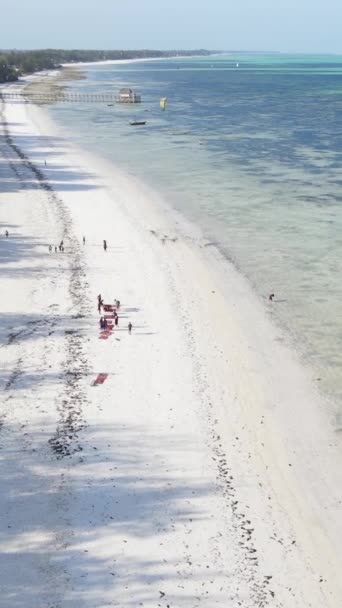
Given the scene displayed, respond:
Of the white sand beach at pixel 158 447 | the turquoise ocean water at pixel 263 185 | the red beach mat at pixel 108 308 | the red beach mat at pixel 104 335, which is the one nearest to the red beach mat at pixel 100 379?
the white sand beach at pixel 158 447

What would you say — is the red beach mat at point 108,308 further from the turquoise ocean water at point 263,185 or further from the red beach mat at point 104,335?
the turquoise ocean water at point 263,185

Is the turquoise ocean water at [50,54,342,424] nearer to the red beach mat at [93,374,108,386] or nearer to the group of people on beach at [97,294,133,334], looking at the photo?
the group of people on beach at [97,294,133,334]

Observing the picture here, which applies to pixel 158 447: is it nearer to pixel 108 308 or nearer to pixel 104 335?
pixel 104 335

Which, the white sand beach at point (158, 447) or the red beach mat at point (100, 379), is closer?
the white sand beach at point (158, 447)

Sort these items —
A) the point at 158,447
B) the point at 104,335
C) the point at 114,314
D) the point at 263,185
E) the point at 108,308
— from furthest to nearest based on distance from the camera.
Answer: the point at 263,185 → the point at 108,308 → the point at 114,314 → the point at 104,335 → the point at 158,447

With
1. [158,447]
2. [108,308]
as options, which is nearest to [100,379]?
[158,447]

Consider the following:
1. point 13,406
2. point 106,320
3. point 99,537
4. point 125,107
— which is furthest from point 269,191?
point 125,107

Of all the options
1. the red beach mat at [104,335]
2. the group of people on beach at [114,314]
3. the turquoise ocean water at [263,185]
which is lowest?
the red beach mat at [104,335]

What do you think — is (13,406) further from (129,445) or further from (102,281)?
(102,281)
